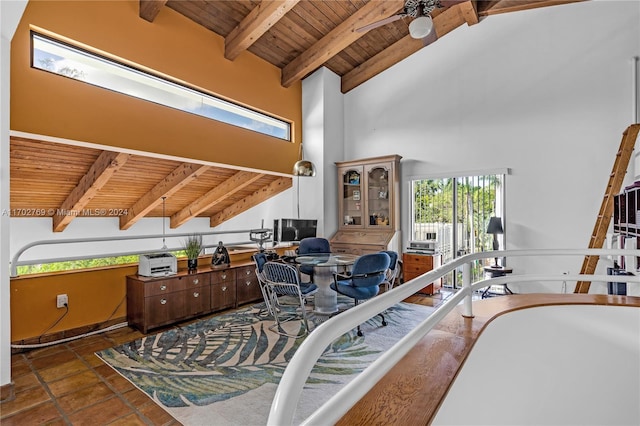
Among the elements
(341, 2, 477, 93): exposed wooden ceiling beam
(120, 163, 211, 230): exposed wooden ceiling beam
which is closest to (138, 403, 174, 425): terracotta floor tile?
(120, 163, 211, 230): exposed wooden ceiling beam

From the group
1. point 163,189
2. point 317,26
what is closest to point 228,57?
point 317,26

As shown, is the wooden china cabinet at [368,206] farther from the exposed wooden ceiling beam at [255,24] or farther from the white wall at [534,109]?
the exposed wooden ceiling beam at [255,24]

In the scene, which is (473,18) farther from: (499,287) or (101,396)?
(101,396)

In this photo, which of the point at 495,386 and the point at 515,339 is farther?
the point at 515,339

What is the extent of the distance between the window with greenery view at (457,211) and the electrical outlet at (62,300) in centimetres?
487

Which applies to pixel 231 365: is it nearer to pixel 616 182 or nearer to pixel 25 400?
pixel 25 400

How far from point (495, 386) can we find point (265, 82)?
16.5 feet

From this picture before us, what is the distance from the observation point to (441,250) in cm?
519

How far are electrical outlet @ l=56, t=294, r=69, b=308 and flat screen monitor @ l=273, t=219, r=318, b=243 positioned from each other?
9.19ft

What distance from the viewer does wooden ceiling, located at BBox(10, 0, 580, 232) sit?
3.81 meters

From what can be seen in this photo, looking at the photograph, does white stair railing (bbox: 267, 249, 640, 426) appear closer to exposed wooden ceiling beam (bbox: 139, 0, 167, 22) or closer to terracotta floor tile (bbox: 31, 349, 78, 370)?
terracotta floor tile (bbox: 31, 349, 78, 370)

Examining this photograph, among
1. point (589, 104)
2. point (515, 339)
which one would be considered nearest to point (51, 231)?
point (515, 339)

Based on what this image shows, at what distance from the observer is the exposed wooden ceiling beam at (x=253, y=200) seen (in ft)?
21.0

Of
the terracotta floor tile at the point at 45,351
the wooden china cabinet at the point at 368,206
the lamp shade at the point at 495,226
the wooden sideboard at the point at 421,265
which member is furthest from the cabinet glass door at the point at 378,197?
the terracotta floor tile at the point at 45,351
